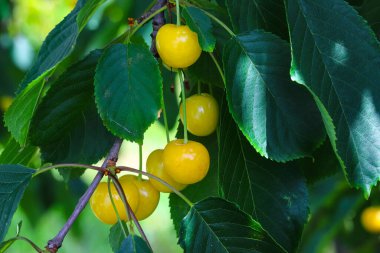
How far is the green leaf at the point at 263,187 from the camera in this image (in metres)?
1.07

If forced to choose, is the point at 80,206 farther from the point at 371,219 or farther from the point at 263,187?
the point at 371,219

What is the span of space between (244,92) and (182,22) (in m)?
0.19

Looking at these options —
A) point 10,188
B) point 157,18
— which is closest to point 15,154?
point 10,188

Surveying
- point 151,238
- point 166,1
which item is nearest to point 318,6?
point 166,1

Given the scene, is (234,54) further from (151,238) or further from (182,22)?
(151,238)

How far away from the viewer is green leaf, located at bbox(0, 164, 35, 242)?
96 cm

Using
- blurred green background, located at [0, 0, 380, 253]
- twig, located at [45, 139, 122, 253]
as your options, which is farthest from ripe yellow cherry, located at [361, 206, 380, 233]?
twig, located at [45, 139, 122, 253]

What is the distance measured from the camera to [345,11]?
3.29ft

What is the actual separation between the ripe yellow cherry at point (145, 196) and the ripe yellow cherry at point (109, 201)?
0.08 ft

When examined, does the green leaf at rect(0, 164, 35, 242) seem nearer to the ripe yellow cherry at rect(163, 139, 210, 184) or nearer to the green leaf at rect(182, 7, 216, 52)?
the ripe yellow cherry at rect(163, 139, 210, 184)

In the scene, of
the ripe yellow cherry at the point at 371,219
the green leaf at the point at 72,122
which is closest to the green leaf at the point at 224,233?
the green leaf at the point at 72,122

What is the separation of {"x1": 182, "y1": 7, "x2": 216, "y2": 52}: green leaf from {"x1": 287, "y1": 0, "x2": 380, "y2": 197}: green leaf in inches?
4.7

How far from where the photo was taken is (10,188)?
100 centimetres

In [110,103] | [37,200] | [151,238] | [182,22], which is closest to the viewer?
[110,103]
